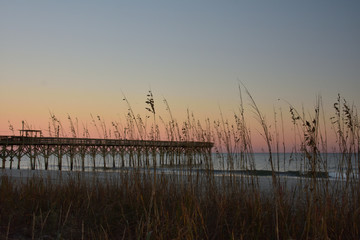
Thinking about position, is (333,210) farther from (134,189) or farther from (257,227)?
(134,189)

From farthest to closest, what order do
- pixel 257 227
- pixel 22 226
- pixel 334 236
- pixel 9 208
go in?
pixel 9 208, pixel 22 226, pixel 257 227, pixel 334 236

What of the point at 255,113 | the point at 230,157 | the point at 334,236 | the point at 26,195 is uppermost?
the point at 255,113

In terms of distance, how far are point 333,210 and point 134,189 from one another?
Result: 2.37 meters

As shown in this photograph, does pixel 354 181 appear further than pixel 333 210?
Yes

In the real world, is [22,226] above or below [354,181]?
below

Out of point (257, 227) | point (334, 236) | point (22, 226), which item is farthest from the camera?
point (22, 226)

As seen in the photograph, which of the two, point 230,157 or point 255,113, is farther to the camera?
point 230,157

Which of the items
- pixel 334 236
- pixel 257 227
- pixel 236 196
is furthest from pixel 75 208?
pixel 334 236

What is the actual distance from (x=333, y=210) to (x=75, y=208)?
2910 mm

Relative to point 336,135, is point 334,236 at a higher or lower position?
lower

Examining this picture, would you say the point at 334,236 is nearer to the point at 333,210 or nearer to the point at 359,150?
the point at 333,210

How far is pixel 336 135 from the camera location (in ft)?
12.2

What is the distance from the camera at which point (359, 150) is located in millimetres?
3596

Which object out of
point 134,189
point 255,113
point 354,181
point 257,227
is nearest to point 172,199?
point 134,189
